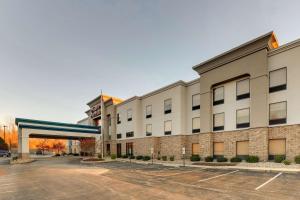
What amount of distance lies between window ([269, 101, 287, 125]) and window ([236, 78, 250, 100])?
3.05 metres

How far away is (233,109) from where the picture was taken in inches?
940

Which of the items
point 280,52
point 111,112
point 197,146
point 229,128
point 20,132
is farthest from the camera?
point 111,112

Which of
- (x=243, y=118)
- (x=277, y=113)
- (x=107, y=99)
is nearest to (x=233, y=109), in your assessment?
(x=243, y=118)

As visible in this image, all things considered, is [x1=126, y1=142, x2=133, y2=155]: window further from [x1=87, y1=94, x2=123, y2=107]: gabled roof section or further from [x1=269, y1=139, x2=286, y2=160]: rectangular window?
[x1=269, y1=139, x2=286, y2=160]: rectangular window

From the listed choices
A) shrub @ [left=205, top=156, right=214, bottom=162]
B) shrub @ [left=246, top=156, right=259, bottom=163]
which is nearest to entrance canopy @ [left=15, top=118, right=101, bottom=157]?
shrub @ [left=205, top=156, right=214, bottom=162]

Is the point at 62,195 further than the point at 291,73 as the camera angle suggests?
No

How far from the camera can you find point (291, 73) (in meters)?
19.4

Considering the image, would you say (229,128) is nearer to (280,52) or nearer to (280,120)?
(280,120)

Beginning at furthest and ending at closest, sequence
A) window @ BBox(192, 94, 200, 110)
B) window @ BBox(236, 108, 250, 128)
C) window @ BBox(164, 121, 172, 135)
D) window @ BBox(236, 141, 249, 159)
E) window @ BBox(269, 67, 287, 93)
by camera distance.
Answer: window @ BBox(164, 121, 172, 135) < window @ BBox(192, 94, 200, 110) < window @ BBox(236, 108, 250, 128) < window @ BBox(236, 141, 249, 159) < window @ BBox(269, 67, 287, 93)

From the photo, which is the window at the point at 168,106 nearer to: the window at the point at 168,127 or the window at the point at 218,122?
the window at the point at 168,127

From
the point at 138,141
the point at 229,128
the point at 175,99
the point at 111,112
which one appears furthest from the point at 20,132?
the point at 229,128

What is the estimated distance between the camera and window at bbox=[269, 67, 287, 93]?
20.0 m

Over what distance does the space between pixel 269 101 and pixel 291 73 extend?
11.6ft

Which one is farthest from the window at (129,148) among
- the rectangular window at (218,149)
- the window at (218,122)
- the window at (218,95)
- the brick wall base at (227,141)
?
the window at (218,95)
